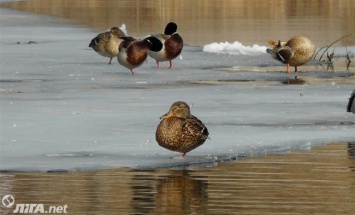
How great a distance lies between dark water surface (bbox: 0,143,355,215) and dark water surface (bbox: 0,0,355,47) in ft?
53.6

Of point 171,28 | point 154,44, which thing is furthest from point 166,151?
point 171,28

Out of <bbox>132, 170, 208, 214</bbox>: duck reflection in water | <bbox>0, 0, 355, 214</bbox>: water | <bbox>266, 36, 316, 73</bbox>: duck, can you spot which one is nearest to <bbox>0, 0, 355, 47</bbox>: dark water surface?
<bbox>0, 0, 355, 214</bbox>: water

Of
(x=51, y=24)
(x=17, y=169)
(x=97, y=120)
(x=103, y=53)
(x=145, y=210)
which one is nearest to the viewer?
(x=145, y=210)

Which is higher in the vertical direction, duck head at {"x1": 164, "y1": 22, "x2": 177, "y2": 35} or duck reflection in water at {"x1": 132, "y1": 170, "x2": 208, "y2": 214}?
duck head at {"x1": 164, "y1": 22, "x2": 177, "y2": 35}

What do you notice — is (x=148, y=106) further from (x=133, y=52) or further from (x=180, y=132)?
(x=133, y=52)

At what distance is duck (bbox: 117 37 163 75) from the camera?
70.2 feet

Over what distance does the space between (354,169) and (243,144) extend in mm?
1671

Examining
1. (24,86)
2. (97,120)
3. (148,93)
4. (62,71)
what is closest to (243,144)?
(97,120)

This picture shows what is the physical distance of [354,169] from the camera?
11.1m

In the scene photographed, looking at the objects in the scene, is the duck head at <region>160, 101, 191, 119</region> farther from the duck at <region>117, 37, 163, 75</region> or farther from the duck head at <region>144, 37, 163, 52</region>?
the duck head at <region>144, 37, 163, 52</region>

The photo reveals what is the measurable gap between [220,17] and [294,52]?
1902 centimetres

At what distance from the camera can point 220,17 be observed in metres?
41.2

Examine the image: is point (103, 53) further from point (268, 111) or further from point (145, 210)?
point (145, 210)

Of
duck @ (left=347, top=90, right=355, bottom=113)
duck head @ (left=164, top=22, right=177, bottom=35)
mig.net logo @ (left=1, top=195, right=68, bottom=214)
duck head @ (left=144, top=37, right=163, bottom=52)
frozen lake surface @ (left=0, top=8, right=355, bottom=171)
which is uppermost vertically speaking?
duck head @ (left=164, top=22, right=177, bottom=35)
